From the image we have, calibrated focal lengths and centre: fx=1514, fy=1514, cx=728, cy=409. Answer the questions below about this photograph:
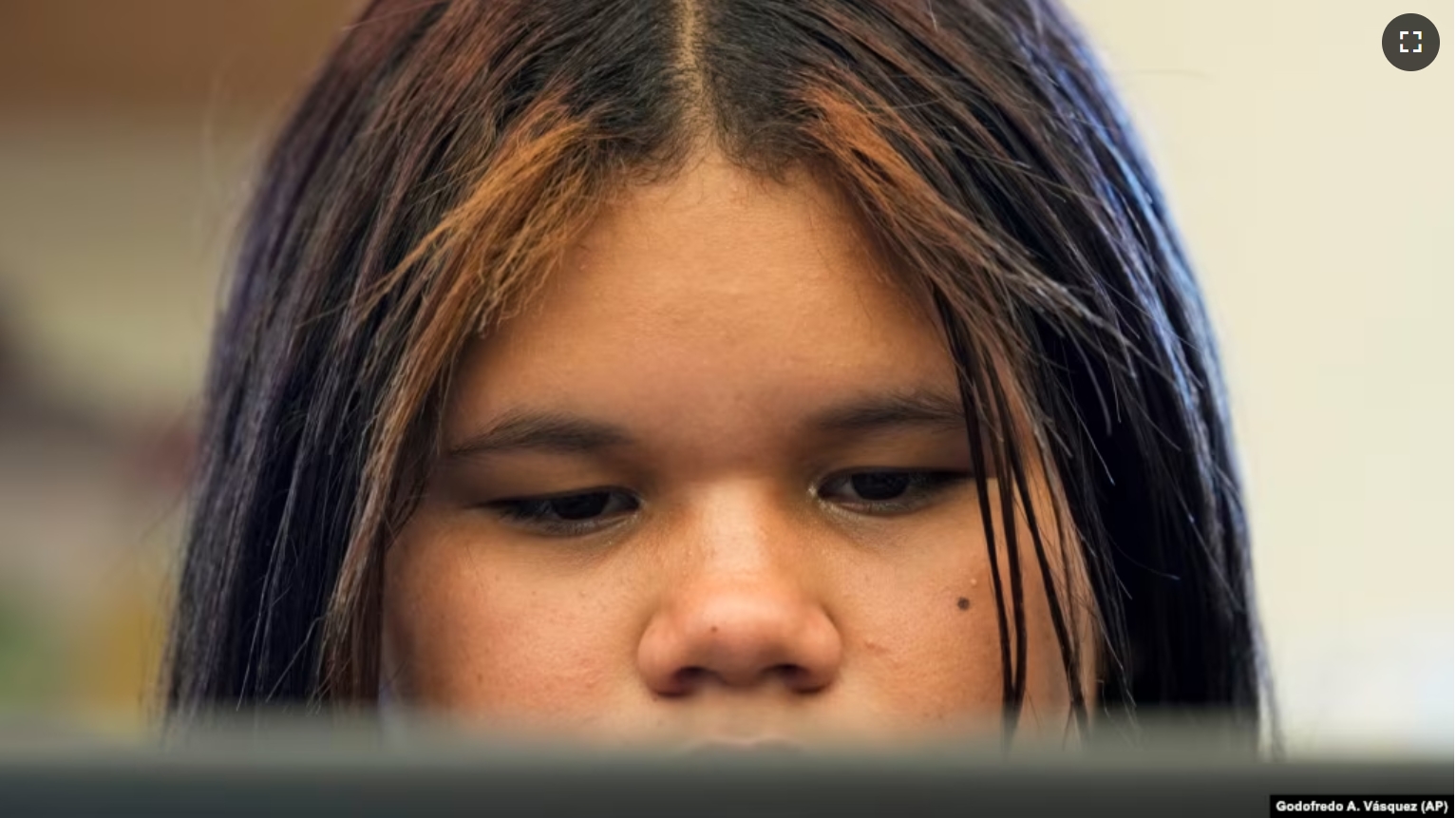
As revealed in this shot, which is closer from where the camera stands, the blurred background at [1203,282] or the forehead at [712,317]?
the forehead at [712,317]

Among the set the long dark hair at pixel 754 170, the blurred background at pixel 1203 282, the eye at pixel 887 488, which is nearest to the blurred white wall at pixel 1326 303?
the blurred background at pixel 1203 282

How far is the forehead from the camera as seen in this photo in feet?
1.73

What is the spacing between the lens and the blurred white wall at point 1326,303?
86 cm

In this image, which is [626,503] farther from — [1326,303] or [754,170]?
[1326,303]

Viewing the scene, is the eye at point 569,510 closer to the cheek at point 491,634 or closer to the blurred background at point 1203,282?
the cheek at point 491,634

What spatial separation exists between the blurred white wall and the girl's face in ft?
1.16

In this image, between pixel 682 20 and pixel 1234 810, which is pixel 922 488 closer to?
pixel 682 20

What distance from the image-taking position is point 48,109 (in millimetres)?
1467

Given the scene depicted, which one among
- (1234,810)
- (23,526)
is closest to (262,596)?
(1234,810)

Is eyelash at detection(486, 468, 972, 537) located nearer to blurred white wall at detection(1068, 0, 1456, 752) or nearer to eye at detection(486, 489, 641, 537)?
eye at detection(486, 489, 641, 537)

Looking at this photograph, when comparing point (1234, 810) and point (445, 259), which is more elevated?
point (445, 259)

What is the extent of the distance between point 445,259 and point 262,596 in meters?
0.16

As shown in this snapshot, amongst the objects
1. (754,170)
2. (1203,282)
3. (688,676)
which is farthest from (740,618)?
(1203,282)

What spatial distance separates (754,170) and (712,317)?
2.3 inches
